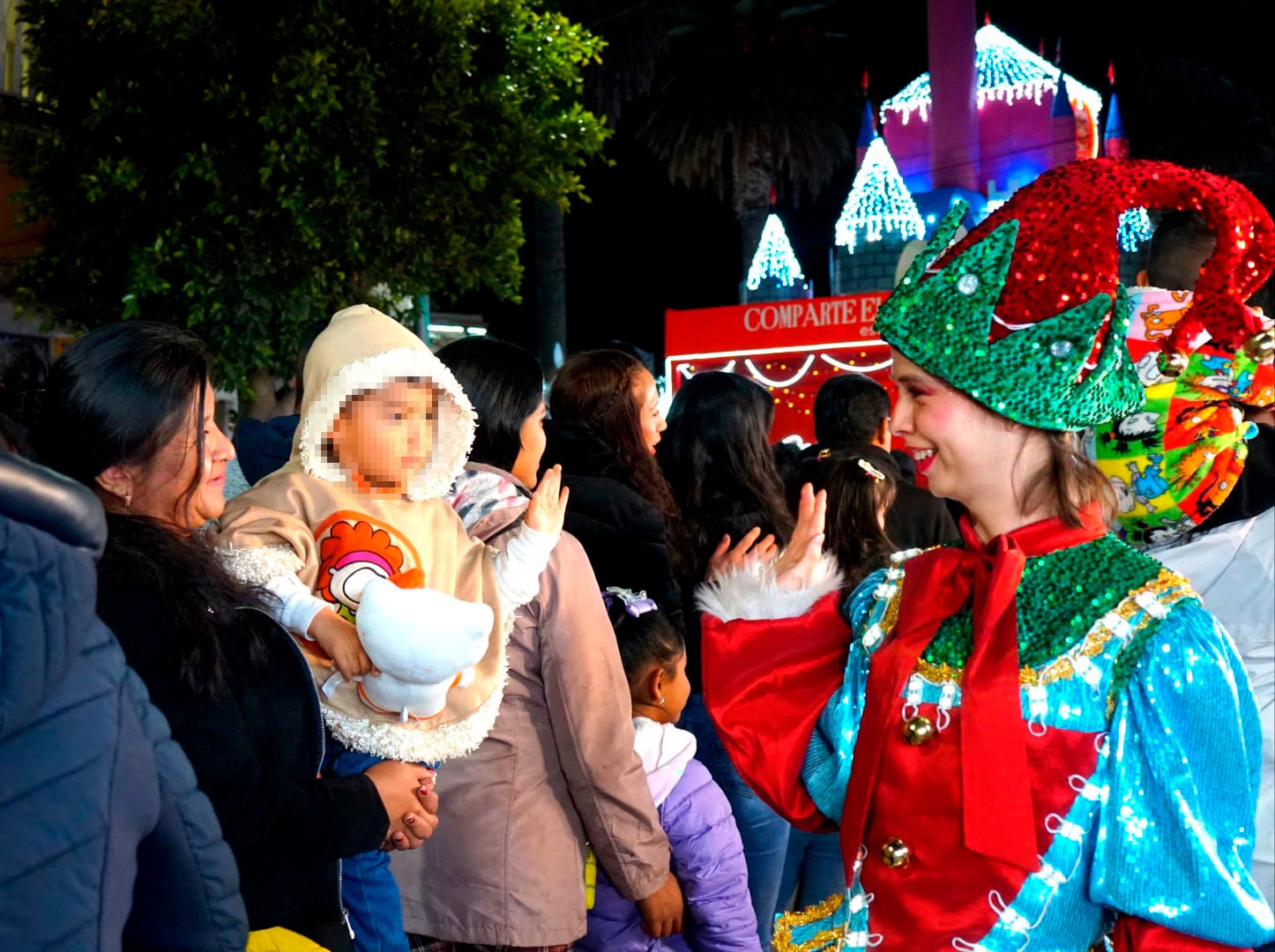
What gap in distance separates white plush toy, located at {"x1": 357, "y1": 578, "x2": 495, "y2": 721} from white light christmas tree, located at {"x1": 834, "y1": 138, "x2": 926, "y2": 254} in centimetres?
1823

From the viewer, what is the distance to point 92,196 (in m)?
7.68

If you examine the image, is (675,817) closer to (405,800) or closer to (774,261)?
(405,800)

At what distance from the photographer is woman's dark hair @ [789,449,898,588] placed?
4.29 metres

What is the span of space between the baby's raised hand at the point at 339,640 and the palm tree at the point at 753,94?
2145cm

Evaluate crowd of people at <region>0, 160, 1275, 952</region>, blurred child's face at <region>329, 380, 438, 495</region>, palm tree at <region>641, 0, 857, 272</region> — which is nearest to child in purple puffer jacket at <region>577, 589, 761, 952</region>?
crowd of people at <region>0, 160, 1275, 952</region>

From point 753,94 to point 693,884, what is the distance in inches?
868

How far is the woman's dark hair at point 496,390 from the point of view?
10.8ft

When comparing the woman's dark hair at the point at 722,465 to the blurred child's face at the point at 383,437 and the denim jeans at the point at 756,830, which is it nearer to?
the denim jeans at the point at 756,830

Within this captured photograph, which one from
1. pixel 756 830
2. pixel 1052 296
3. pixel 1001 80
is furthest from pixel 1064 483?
pixel 1001 80

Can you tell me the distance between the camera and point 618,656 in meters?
3.05

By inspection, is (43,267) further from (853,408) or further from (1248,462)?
(1248,462)

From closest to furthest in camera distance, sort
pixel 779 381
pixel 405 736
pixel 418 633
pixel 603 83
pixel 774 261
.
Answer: pixel 418 633, pixel 405 736, pixel 779 381, pixel 603 83, pixel 774 261

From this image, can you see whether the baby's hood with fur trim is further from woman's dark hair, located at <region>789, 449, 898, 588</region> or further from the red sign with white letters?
the red sign with white letters

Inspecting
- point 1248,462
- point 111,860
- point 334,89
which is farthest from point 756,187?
point 111,860
